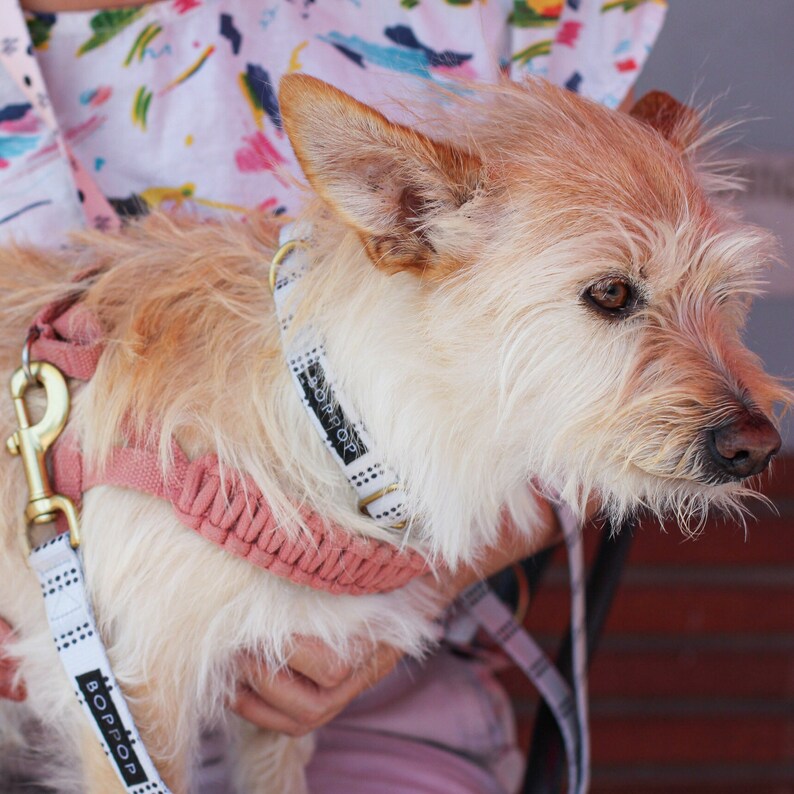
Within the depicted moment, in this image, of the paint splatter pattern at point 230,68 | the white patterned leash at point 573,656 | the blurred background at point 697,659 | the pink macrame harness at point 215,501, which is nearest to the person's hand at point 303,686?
the pink macrame harness at point 215,501

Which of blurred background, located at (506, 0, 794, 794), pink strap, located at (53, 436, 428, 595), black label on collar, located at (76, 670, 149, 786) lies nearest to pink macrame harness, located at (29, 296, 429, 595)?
pink strap, located at (53, 436, 428, 595)

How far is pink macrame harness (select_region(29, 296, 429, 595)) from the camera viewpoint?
992 mm

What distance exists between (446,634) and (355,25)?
1.04 metres

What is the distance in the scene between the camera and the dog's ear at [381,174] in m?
0.87

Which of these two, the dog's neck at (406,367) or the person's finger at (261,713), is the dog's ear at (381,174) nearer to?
the dog's neck at (406,367)

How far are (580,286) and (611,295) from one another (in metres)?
0.04

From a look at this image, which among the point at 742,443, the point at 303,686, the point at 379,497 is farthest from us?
the point at 303,686

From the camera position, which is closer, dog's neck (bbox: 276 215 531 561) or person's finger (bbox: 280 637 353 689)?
dog's neck (bbox: 276 215 531 561)

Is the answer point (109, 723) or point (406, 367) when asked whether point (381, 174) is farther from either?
point (109, 723)

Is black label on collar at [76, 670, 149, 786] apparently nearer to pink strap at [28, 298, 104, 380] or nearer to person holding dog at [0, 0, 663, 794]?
person holding dog at [0, 0, 663, 794]

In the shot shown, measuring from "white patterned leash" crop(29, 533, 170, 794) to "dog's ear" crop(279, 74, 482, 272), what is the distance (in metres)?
0.50

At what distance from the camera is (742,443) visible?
3.12 ft

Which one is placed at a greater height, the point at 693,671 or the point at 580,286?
the point at 580,286

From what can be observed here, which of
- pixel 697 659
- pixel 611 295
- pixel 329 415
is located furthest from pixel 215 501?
pixel 697 659
